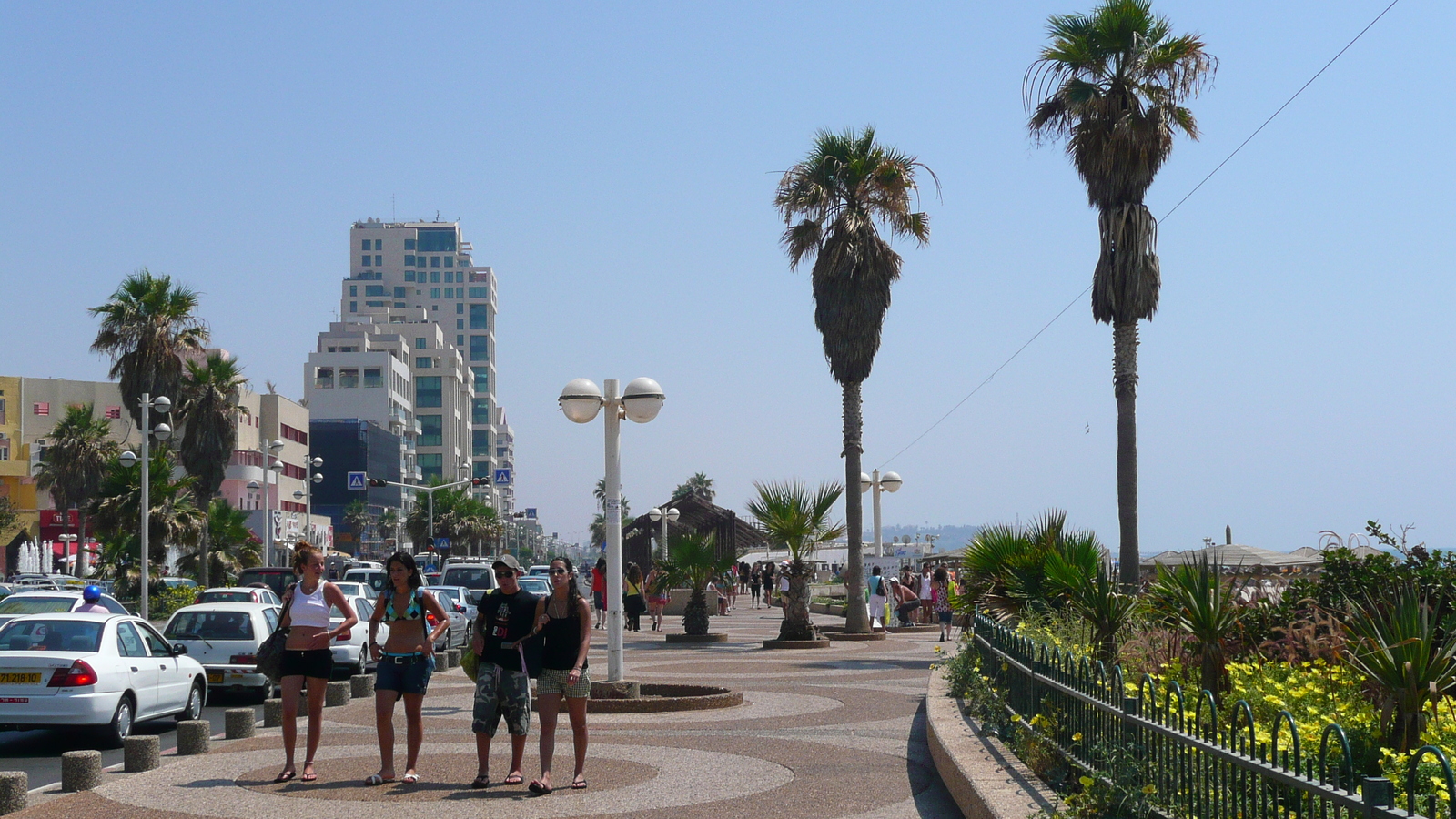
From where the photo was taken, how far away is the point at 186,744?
39.4ft

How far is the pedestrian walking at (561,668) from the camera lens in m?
9.81

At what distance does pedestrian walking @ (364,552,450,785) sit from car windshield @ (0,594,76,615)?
14.5 m

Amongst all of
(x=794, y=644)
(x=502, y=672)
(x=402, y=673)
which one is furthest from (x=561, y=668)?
(x=794, y=644)

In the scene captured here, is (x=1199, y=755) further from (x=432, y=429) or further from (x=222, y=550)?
(x=432, y=429)

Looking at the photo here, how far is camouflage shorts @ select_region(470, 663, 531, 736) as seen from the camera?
10000mm

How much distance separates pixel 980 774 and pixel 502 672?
3.51 meters

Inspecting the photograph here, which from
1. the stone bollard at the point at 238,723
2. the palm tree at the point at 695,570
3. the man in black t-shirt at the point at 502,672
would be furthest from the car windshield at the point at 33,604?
the man in black t-shirt at the point at 502,672

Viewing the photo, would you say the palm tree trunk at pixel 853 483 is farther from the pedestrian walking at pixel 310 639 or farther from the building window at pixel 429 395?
the building window at pixel 429 395

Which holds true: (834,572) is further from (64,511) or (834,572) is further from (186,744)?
(186,744)

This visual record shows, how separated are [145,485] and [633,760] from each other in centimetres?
2611

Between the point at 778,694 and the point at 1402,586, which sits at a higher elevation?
the point at 1402,586

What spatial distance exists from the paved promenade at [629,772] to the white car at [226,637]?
5.83 feet

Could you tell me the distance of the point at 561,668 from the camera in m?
9.83

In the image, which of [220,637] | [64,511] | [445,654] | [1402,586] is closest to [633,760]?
[1402,586]
